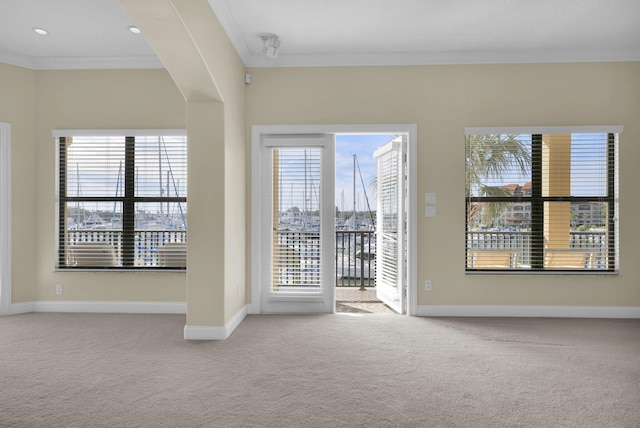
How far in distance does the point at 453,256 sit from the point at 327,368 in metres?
2.16

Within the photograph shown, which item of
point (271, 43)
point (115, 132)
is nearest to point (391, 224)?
point (271, 43)

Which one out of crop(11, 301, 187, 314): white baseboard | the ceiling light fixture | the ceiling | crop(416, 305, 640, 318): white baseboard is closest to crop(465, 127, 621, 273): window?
crop(416, 305, 640, 318): white baseboard

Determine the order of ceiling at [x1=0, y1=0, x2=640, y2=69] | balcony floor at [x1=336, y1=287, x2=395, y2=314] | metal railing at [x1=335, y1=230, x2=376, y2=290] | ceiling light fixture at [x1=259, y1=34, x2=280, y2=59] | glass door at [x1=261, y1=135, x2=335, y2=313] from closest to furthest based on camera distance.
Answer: ceiling at [x1=0, y1=0, x2=640, y2=69]
ceiling light fixture at [x1=259, y1=34, x2=280, y2=59]
glass door at [x1=261, y1=135, x2=335, y2=313]
balcony floor at [x1=336, y1=287, x2=395, y2=314]
metal railing at [x1=335, y1=230, x2=376, y2=290]

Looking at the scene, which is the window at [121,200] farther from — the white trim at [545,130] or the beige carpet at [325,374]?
the white trim at [545,130]

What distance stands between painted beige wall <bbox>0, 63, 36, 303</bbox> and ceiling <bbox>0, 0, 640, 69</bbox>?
250 millimetres

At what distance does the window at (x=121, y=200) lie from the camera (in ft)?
15.1

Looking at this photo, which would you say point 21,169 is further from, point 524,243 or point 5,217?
point 524,243

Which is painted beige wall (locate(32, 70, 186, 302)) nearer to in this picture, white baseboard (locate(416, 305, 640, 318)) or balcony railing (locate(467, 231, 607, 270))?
white baseboard (locate(416, 305, 640, 318))

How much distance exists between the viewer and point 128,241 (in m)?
4.62

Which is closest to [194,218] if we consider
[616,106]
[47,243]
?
[47,243]

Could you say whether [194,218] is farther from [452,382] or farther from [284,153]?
[452,382]

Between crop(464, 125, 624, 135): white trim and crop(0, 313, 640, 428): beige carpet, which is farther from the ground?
crop(464, 125, 624, 135): white trim

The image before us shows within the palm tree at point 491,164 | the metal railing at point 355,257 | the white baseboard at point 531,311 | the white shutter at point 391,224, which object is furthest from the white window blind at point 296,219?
the metal railing at point 355,257

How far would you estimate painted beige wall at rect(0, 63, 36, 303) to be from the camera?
4496mm
